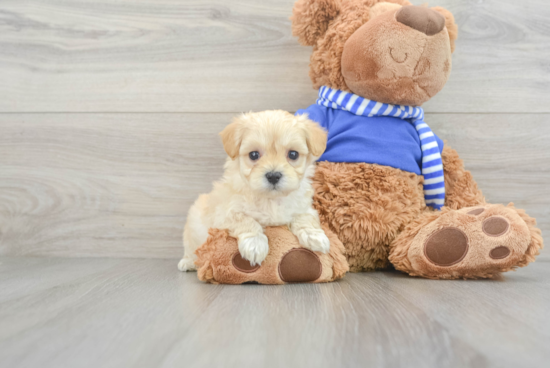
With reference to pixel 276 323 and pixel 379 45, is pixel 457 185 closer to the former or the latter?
pixel 379 45

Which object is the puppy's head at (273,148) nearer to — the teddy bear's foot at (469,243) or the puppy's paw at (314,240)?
the puppy's paw at (314,240)

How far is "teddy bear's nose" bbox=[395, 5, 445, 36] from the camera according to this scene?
1148mm

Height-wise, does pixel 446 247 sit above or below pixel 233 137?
below

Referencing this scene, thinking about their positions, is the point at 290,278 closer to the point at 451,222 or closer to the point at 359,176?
the point at 359,176

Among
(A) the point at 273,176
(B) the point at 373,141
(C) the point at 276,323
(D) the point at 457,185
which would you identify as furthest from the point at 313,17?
(C) the point at 276,323

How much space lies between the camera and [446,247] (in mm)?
1098

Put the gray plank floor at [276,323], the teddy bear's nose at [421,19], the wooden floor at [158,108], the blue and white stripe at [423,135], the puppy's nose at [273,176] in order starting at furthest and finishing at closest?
the wooden floor at [158,108]
the blue and white stripe at [423,135]
the teddy bear's nose at [421,19]
the puppy's nose at [273,176]
the gray plank floor at [276,323]

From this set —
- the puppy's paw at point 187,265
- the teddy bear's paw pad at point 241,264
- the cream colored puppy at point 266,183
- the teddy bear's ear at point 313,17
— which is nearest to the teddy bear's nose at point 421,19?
the teddy bear's ear at point 313,17

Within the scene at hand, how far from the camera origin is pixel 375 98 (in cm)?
125

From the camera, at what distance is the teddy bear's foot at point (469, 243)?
1.06 m

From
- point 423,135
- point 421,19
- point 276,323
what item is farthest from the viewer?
point 423,135

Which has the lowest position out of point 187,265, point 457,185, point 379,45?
point 187,265

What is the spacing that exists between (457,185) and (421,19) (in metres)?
0.56

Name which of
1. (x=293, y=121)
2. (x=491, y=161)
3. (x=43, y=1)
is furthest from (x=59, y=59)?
(x=491, y=161)
